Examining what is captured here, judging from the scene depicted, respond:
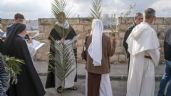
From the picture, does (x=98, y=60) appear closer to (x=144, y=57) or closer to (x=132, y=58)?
(x=132, y=58)

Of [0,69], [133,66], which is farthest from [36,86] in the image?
[0,69]

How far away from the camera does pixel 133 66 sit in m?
9.62

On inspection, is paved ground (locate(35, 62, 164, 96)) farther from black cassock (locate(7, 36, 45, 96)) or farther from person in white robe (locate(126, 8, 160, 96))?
black cassock (locate(7, 36, 45, 96))

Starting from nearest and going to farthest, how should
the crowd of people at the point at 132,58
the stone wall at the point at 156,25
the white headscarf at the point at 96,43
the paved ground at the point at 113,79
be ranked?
the crowd of people at the point at 132,58 < the white headscarf at the point at 96,43 < the paved ground at the point at 113,79 < the stone wall at the point at 156,25

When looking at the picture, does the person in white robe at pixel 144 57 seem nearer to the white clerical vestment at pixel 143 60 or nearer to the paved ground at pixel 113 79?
the white clerical vestment at pixel 143 60

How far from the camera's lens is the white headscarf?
30.4 ft

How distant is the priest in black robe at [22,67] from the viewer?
855 centimetres

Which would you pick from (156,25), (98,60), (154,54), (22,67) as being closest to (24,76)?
(22,67)

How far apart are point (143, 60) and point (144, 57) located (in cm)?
7

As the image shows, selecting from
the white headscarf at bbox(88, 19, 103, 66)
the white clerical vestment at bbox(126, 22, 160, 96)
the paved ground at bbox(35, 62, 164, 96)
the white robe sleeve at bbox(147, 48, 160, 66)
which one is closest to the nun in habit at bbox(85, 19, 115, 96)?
the white headscarf at bbox(88, 19, 103, 66)

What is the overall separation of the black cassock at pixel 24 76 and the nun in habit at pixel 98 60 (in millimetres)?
1247

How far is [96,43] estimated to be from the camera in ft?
30.6

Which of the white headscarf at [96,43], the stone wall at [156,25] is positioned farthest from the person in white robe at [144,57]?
the stone wall at [156,25]

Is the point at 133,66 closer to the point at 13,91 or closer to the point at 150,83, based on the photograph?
the point at 150,83
